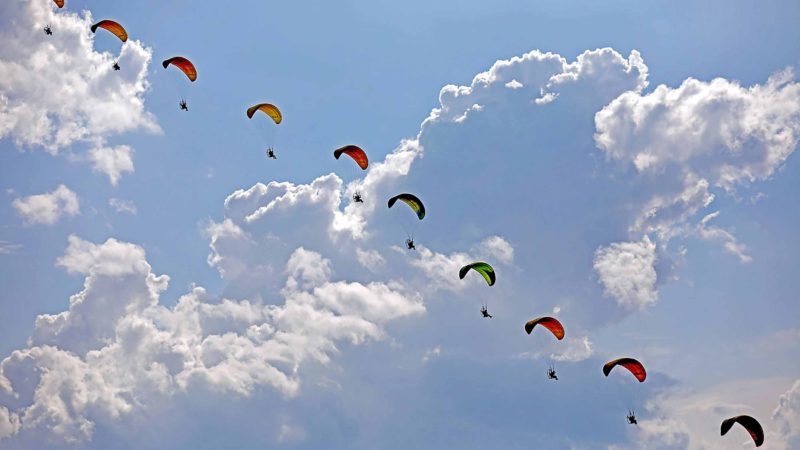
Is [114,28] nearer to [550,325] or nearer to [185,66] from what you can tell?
[185,66]

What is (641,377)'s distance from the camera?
88.5 metres

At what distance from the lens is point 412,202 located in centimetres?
8856

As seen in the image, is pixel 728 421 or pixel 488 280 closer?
pixel 728 421

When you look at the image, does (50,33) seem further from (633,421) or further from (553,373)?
(633,421)

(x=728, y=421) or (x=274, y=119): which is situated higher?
(x=274, y=119)

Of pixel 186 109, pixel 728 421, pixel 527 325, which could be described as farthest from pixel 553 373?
pixel 186 109

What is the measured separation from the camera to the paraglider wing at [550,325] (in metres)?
85.4

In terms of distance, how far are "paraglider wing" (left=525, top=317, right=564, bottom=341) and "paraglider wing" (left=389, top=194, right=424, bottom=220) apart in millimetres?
14671

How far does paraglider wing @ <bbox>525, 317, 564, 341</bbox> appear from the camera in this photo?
280ft

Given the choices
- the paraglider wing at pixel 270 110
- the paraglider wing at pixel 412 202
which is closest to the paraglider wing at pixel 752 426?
the paraglider wing at pixel 412 202

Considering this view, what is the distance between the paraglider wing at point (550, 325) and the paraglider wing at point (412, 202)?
578 inches

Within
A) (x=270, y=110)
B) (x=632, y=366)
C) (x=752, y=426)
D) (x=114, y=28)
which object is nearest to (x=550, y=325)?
(x=632, y=366)

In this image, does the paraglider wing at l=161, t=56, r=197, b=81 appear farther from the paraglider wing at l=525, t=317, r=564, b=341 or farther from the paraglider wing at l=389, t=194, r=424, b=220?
the paraglider wing at l=525, t=317, r=564, b=341

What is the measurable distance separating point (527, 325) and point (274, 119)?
32.7 meters
